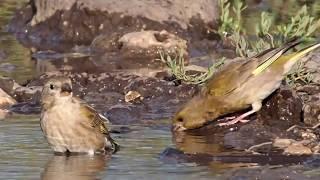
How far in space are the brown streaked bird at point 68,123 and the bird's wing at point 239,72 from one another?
168cm

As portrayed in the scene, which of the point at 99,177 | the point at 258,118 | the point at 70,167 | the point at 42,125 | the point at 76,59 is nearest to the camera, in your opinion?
the point at 99,177

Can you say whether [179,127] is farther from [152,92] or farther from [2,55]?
[2,55]

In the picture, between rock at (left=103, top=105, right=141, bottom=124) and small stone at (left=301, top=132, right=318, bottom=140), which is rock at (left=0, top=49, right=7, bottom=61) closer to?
rock at (left=103, top=105, right=141, bottom=124)

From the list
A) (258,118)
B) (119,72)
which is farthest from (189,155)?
(119,72)

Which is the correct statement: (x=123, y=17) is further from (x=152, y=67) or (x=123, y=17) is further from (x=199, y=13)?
(x=152, y=67)

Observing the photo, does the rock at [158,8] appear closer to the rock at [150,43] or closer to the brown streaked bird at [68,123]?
the rock at [150,43]

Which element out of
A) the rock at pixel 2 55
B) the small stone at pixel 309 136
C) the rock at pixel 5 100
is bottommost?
the rock at pixel 5 100

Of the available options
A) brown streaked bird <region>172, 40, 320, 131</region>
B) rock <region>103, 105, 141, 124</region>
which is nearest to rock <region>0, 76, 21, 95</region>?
rock <region>103, 105, 141, 124</region>

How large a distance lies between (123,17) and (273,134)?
266 inches

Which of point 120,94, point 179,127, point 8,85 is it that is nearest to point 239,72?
point 179,127

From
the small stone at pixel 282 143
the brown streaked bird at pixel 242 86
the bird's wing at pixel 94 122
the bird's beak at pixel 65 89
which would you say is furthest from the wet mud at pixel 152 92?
the bird's beak at pixel 65 89

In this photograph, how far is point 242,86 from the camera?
34.4 ft

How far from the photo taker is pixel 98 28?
16.0 m

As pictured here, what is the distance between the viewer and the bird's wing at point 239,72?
1038 centimetres
